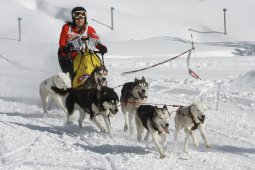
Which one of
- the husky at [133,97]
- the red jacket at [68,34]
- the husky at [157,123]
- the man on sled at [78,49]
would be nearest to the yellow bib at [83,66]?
the man on sled at [78,49]

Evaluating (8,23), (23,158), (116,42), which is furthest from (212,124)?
(8,23)

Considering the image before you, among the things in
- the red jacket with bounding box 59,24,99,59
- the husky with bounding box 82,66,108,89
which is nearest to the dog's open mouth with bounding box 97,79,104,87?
the husky with bounding box 82,66,108,89

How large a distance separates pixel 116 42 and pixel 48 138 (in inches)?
520

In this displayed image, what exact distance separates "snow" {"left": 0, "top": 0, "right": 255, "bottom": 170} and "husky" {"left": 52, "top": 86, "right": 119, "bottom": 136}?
22 cm

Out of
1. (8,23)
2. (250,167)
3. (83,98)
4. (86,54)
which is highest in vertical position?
(8,23)

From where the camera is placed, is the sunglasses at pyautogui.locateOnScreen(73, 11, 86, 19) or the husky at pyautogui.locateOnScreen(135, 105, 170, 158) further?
the sunglasses at pyautogui.locateOnScreen(73, 11, 86, 19)

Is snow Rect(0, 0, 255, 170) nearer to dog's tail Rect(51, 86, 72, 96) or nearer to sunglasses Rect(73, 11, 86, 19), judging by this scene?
dog's tail Rect(51, 86, 72, 96)

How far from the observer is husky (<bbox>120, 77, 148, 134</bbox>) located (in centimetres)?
832

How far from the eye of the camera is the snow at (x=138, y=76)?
6.76 meters

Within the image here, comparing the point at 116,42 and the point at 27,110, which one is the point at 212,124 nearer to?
the point at 27,110

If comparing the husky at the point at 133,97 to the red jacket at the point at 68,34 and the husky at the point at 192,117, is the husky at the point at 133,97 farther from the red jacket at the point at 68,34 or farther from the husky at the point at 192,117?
the red jacket at the point at 68,34

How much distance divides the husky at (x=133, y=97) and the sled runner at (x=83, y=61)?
89cm

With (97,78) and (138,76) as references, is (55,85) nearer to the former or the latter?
(97,78)

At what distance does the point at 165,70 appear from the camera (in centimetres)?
1608
